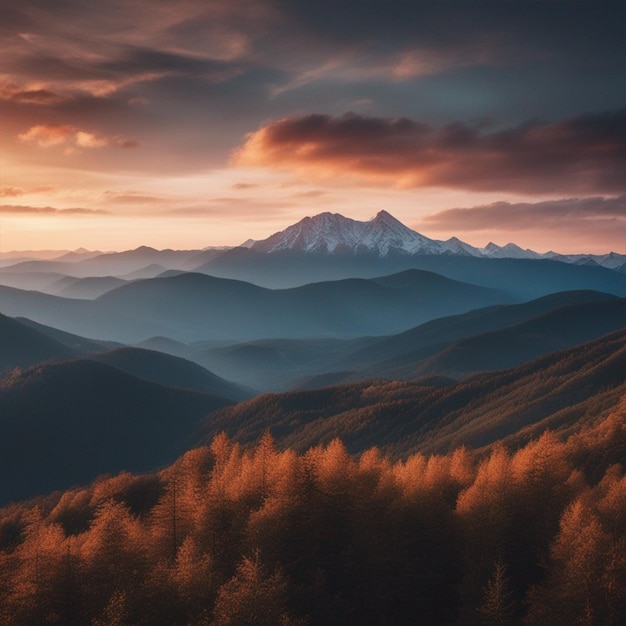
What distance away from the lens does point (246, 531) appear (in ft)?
191

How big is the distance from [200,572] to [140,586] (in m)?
5.20

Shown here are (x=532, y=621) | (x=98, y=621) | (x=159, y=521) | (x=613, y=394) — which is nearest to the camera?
(x=98, y=621)

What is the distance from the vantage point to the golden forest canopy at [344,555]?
148ft

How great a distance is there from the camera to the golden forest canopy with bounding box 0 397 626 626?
45.0 meters

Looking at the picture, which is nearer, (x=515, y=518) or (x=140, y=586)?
(x=140, y=586)

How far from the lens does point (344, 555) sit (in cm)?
5672

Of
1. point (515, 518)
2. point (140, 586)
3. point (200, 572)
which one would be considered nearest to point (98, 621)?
point (140, 586)

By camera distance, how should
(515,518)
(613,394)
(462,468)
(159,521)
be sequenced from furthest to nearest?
1. (613,394)
2. (462,468)
3. (159,521)
4. (515,518)

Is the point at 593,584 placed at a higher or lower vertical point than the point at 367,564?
higher

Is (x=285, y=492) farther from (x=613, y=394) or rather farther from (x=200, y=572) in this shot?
(x=613, y=394)

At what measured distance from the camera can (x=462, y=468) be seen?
275ft

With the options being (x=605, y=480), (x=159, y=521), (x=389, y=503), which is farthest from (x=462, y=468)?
(x=159, y=521)

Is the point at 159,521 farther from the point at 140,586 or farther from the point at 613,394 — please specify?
the point at 613,394

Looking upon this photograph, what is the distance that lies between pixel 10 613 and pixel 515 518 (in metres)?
49.5
